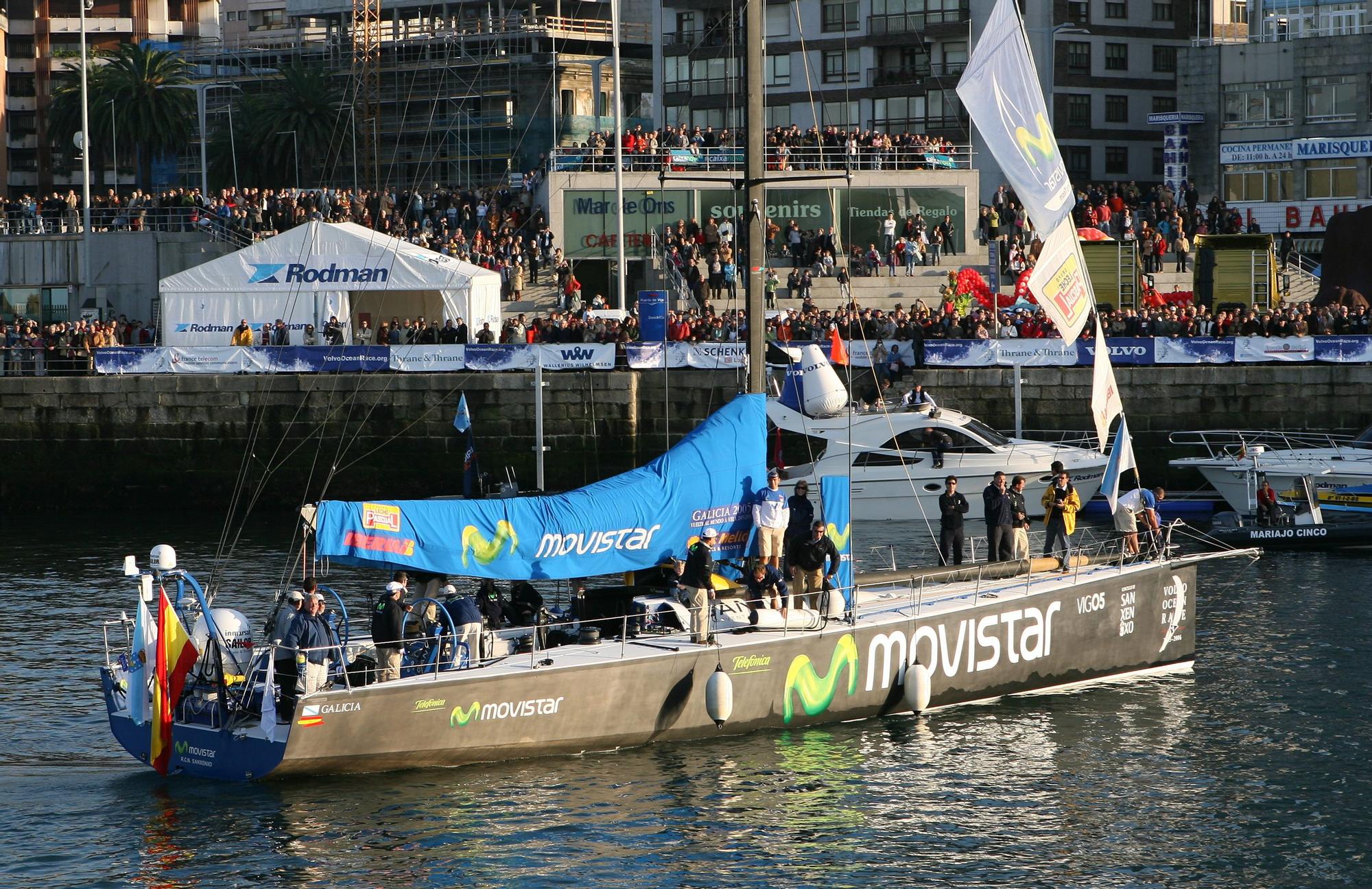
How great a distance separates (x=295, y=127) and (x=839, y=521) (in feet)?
201

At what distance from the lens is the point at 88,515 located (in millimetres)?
39688

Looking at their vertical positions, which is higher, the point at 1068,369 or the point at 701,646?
the point at 1068,369

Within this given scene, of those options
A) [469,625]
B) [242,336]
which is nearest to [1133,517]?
[469,625]

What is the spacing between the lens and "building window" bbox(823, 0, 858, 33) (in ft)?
230

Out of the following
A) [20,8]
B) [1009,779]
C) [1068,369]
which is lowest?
[1009,779]

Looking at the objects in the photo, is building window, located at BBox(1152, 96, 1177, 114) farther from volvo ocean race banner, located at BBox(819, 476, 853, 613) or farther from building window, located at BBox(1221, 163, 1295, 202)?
volvo ocean race banner, located at BBox(819, 476, 853, 613)

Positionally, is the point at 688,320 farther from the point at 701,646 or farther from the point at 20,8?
the point at 20,8

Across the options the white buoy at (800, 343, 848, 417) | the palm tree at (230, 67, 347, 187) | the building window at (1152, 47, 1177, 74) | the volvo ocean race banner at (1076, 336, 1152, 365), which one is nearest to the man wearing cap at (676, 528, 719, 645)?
the white buoy at (800, 343, 848, 417)

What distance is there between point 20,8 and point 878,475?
3033 inches

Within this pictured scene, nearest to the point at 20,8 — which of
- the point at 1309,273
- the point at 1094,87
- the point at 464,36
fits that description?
the point at 464,36

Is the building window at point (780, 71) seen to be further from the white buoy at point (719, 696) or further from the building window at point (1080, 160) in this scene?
the white buoy at point (719, 696)

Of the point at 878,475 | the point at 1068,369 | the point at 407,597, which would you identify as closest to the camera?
the point at 407,597

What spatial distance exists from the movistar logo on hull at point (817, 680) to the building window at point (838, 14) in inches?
2110

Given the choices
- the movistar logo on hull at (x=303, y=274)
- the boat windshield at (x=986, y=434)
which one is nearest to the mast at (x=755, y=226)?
the boat windshield at (x=986, y=434)
